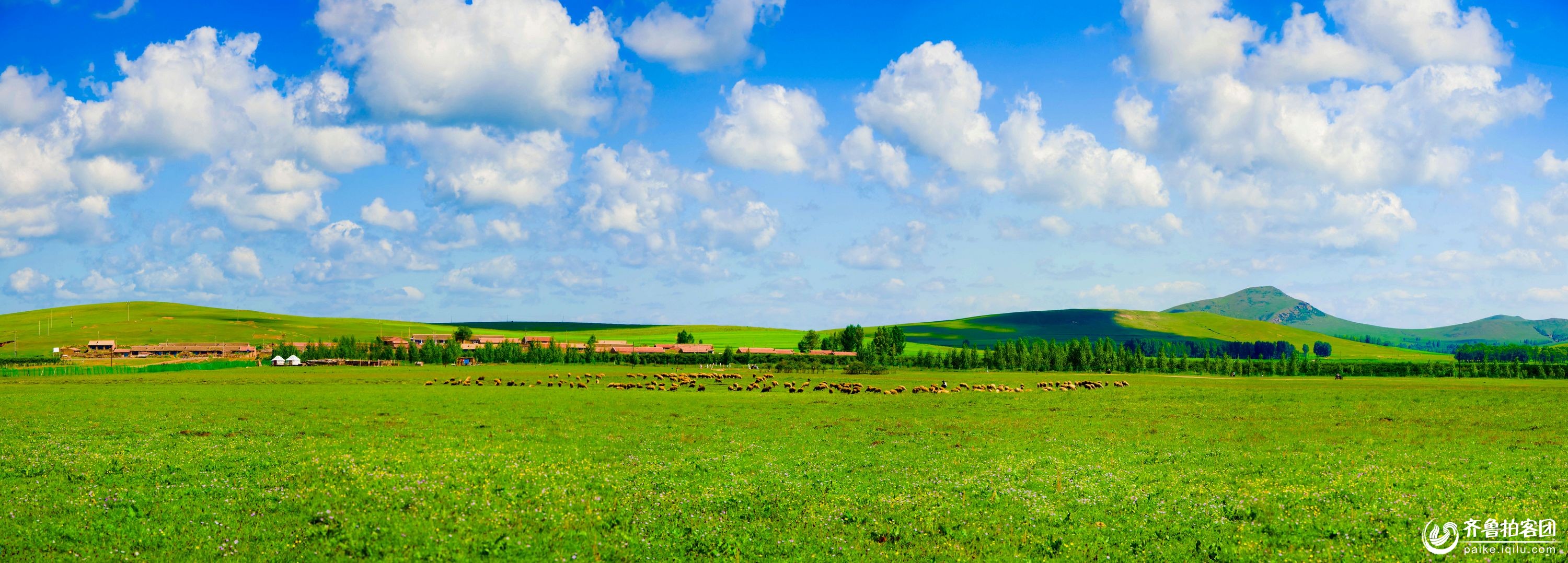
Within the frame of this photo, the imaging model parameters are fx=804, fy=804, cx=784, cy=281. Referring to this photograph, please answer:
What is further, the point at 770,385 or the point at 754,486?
the point at 770,385

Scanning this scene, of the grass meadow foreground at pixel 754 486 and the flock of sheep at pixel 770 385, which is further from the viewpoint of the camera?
the flock of sheep at pixel 770 385

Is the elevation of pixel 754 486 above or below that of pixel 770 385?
above

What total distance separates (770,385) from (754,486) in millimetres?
63640

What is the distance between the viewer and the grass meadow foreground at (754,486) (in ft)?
53.2

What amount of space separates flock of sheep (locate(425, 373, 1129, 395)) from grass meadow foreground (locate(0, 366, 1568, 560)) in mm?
34999

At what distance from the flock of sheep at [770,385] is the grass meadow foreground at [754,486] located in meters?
35.0

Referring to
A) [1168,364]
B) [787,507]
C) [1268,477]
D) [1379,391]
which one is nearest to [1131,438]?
[1268,477]

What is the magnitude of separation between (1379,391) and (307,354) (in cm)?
18813

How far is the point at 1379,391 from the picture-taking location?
2493 inches

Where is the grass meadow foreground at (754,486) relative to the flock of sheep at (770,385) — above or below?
above

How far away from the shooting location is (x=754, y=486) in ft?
68.8

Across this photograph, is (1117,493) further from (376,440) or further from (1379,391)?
(1379,391)

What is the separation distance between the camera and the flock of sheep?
75.4m

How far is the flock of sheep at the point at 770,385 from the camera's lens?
7538 centimetres
